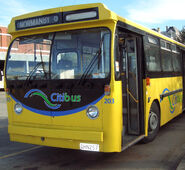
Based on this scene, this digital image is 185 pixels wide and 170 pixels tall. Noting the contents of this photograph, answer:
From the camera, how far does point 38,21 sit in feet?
17.4

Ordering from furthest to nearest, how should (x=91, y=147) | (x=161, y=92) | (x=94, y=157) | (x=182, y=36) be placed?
1. (x=182, y=36)
2. (x=161, y=92)
3. (x=94, y=157)
4. (x=91, y=147)

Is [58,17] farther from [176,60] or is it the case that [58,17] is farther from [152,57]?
[176,60]

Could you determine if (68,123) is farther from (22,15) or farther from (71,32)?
(22,15)

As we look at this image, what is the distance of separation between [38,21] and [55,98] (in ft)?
5.13

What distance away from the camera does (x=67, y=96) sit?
4.93m

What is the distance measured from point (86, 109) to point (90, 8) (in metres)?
1.79

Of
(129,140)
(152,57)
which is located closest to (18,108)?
(129,140)

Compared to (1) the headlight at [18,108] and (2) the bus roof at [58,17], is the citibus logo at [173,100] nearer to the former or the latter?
(2) the bus roof at [58,17]

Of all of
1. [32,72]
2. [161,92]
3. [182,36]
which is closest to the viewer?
[32,72]

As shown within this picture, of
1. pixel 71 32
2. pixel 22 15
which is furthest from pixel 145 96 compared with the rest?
pixel 22 15

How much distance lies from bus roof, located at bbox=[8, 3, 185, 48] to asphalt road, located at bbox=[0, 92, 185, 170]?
2.68 m

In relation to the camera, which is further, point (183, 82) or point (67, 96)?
point (183, 82)

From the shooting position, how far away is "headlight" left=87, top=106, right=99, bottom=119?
15.4ft

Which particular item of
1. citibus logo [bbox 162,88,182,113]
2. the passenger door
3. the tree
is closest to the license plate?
the passenger door
